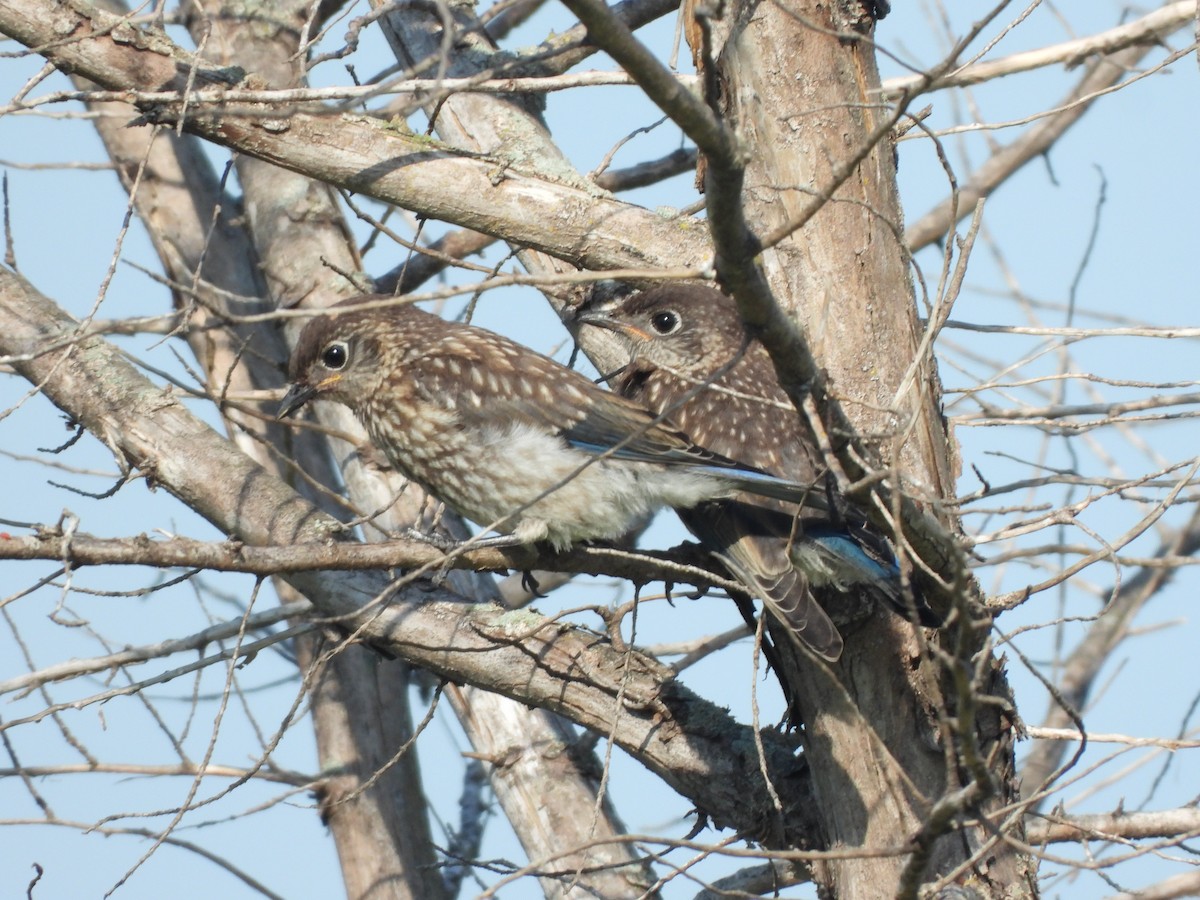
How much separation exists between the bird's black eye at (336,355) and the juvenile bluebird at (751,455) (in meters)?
0.85

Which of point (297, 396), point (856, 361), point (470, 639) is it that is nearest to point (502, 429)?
point (470, 639)

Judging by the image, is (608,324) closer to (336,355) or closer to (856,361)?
(336,355)

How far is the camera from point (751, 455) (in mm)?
4059

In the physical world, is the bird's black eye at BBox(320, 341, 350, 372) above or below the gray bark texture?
above

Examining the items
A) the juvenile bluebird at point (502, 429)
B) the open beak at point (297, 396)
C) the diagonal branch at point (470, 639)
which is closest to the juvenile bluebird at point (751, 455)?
the juvenile bluebird at point (502, 429)

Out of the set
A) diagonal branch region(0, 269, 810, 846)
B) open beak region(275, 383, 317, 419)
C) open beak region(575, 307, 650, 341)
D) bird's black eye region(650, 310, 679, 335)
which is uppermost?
open beak region(275, 383, 317, 419)

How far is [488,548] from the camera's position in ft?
12.5

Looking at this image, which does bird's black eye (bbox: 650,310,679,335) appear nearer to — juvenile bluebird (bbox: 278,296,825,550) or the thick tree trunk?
juvenile bluebird (bbox: 278,296,825,550)

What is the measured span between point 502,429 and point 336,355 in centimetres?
82

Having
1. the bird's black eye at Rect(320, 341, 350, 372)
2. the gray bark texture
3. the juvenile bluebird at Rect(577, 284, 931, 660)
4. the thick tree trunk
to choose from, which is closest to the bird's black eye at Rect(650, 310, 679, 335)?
the juvenile bluebird at Rect(577, 284, 931, 660)

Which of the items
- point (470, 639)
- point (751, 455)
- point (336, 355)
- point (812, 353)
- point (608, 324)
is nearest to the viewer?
point (812, 353)

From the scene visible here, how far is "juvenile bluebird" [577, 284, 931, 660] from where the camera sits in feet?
11.7

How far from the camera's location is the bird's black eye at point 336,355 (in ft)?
15.1

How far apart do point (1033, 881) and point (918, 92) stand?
2.20 m
